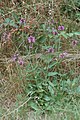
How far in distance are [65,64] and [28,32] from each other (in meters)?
0.61

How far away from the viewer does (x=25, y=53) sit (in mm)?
3424

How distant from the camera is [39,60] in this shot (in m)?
3.25

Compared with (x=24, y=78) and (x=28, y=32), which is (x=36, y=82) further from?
(x=28, y=32)

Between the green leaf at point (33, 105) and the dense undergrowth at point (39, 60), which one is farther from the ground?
the dense undergrowth at point (39, 60)

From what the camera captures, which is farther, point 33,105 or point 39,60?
point 39,60

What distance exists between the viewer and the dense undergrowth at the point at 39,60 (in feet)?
9.45

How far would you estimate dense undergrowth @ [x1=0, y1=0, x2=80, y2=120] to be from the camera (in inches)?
113

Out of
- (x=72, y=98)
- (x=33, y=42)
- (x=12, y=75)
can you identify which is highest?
(x=33, y=42)

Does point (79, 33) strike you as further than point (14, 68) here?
Yes

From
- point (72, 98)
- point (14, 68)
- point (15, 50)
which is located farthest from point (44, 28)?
point (72, 98)

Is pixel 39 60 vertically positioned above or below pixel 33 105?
above

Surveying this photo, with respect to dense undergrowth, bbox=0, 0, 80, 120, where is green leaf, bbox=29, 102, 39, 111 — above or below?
below

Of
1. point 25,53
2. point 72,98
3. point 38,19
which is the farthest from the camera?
point 38,19

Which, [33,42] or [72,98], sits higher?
[33,42]
